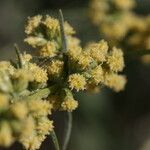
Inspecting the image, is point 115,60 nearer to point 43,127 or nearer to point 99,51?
point 99,51

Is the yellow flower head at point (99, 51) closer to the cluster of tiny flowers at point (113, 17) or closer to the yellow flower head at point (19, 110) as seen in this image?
the yellow flower head at point (19, 110)

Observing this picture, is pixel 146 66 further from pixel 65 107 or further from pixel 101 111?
pixel 65 107

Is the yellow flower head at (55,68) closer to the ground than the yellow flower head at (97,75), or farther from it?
farther from it

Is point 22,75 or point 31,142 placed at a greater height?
point 22,75

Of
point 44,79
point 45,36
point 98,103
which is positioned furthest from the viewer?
point 98,103

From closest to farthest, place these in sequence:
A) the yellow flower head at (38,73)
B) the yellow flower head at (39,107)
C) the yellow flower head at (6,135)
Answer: the yellow flower head at (6,135)
the yellow flower head at (39,107)
the yellow flower head at (38,73)

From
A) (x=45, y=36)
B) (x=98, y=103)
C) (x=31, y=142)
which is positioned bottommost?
(x=98, y=103)

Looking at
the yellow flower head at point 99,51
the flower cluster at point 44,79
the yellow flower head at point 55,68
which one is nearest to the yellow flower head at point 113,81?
the flower cluster at point 44,79

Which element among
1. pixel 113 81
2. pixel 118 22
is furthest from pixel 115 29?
pixel 113 81
